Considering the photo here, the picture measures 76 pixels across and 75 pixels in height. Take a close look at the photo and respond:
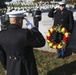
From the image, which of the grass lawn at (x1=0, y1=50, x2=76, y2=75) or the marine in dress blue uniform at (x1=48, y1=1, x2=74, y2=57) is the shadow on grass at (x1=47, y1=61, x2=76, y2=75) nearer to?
the grass lawn at (x1=0, y1=50, x2=76, y2=75)

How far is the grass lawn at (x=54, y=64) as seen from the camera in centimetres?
817

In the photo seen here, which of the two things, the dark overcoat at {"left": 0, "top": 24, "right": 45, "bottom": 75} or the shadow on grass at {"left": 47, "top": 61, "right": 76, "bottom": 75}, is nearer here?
the dark overcoat at {"left": 0, "top": 24, "right": 45, "bottom": 75}

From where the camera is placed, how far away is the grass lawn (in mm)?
8172

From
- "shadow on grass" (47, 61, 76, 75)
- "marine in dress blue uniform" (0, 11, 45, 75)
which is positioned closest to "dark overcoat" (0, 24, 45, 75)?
"marine in dress blue uniform" (0, 11, 45, 75)

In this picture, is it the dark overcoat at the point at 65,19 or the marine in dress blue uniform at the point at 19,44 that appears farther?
the dark overcoat at the point at 65,19

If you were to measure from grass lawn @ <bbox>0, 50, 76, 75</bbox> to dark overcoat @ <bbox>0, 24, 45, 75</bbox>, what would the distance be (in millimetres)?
3296

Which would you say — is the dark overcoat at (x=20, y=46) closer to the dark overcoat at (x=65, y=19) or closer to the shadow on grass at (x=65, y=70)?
A: the shadow on grass at (x=65, y=70)

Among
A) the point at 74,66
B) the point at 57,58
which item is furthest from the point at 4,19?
the point at 74,66

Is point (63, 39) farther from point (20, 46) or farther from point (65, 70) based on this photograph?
point (20, 46)

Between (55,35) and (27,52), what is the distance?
438cm

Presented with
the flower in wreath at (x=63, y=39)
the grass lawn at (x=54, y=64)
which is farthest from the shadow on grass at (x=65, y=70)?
the flower in wreath at (x=63, y=39)

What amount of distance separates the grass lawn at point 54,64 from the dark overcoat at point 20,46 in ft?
10.8

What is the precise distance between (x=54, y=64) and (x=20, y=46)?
4.06m

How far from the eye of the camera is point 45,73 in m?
8.12
